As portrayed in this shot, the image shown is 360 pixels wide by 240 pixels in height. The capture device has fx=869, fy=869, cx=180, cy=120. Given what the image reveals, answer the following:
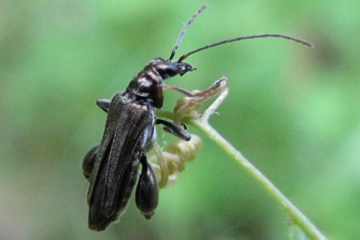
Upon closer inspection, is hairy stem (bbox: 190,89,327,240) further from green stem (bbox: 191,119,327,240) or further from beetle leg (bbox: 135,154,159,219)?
beetle leg (bbox: 135,154,159,219)

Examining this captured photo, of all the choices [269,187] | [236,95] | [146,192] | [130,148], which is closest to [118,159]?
[130,148]

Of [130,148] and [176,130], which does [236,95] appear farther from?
[176,130]

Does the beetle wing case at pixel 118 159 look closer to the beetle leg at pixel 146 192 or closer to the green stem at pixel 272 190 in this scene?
the beetle leg at pixel 146 192

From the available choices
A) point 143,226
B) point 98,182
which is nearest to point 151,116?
point 98,182

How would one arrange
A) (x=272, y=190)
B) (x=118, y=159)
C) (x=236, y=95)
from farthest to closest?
(x=236, y=95) → (x=118, y=159) → (x=272, y=190)

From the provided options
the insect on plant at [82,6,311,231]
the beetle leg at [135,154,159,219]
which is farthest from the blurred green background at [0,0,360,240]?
the beetle leg at [135,154,159,219]

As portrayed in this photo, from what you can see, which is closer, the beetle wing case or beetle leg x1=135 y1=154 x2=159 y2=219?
beetle leg x1=135 y1=154 x2=159 y2=219
